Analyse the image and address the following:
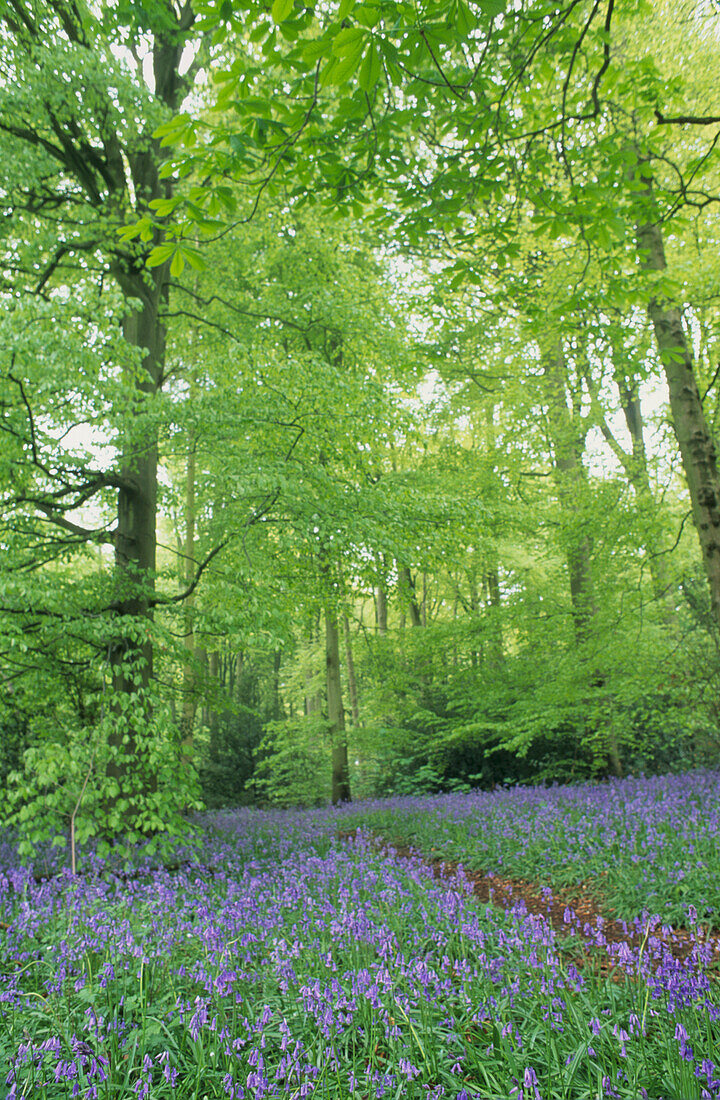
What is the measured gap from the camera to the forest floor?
3674 mm

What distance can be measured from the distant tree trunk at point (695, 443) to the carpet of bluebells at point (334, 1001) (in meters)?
2.63

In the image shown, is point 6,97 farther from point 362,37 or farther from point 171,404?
point 362,37

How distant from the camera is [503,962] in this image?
Answer: 3.15m

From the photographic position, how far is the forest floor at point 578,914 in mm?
3674

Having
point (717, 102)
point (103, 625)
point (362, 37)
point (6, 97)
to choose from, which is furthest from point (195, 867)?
point (717, 102)

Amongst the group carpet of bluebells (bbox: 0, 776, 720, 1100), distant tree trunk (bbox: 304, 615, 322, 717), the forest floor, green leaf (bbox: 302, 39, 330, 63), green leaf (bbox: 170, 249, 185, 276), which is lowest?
the forest floor

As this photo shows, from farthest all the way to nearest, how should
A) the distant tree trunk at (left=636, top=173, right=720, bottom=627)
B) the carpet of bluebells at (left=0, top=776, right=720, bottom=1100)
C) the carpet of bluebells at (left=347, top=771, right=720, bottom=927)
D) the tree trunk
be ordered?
1. the distant tree trunk at (left=636, top=173, right=720, bottom=627)
2. the tree trunk
3. the carpet of bluebells at (left=347, top=771, right=720, bottom=927)
4. the carpet of bluebells at (left=0, top=776, right=720, bottom=1100)

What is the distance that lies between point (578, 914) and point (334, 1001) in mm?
2794

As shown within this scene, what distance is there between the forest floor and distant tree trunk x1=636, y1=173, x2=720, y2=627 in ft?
8.74

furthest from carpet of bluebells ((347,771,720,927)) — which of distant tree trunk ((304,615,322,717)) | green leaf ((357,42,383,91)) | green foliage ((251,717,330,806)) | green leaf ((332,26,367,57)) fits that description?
distant tree trunk ((304,615,322,717))

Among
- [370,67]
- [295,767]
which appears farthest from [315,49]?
[295,767]

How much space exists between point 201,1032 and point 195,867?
3.14 m

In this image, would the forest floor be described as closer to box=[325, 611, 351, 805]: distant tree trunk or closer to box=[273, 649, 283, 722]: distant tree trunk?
box=[325, 611, 351, 805]: distant tree trunk

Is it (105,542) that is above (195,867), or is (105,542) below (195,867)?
above
